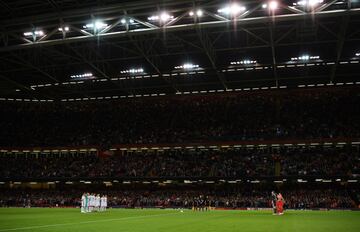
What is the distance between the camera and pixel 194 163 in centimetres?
6059

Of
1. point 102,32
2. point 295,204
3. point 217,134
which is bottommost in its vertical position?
point 295,204

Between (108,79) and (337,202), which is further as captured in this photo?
(108,79)

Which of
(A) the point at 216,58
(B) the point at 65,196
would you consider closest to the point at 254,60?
(A) the point at 216,58

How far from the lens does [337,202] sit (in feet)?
159

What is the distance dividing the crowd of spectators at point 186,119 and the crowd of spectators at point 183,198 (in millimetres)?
8466

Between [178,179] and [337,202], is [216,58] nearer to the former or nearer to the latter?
[178,179]

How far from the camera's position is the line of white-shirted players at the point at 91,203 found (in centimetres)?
3841

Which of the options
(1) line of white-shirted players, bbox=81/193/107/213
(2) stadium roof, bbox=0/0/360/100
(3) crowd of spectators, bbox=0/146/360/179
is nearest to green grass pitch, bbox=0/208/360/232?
(1) line of white-shirted players, bbox=81/193/107/213

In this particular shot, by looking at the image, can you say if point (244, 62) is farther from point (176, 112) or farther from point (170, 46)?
point (176, 112)

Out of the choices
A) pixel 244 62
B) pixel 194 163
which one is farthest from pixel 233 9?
pixel 194 163

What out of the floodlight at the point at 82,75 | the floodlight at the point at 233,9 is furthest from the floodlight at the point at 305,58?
the floodlight at the point at 82,75

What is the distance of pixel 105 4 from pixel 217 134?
32.7m

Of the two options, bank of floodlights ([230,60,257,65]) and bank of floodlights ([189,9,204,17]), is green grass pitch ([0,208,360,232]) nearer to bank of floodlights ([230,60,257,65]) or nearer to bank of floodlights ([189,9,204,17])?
bank of floodlights ([189,9,204,17])

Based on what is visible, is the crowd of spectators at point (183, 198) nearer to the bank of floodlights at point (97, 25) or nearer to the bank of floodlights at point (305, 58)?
the bank of floodlights at point (305, 58)
